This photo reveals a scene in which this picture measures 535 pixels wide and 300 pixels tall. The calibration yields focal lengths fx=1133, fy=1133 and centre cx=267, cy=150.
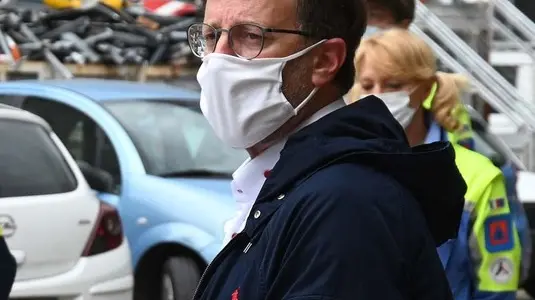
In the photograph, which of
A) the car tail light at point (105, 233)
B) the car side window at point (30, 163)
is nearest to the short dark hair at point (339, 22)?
the car side window at point (30, 163)

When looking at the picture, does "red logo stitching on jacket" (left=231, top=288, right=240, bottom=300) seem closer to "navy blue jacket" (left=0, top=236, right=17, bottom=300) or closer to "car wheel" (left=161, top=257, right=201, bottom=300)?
"navy blue jacket" (left=0, top=236, right=17, bottom=300)

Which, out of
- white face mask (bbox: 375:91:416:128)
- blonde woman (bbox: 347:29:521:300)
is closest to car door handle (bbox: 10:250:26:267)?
blonde woman (bbox: 347:29:521:300)

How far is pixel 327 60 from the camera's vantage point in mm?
2090

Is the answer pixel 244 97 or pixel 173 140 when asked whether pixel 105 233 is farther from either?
pixel 244 97

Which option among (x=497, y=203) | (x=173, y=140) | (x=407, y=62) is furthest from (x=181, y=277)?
(x=497, y=203)

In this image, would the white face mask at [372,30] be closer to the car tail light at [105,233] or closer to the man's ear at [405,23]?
the man's ear at [405,23]

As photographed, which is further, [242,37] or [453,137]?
[453,137]

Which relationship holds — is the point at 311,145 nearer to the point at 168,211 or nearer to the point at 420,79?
the point at 420,79

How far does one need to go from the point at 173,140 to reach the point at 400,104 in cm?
457

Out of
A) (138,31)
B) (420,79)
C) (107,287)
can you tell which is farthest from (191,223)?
(138,31)

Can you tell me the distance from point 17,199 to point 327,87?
4.12 m

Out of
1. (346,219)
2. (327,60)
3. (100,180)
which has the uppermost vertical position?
(327,60)

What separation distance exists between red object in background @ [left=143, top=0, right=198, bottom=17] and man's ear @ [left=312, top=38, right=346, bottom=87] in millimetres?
11091

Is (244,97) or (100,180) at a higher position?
(244,97)
